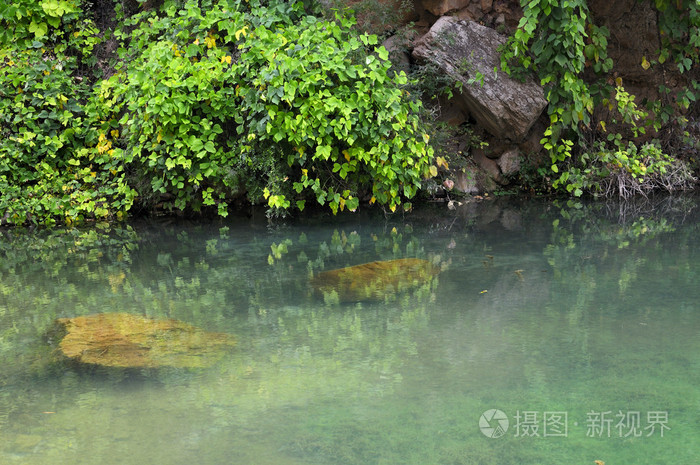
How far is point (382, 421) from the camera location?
2148mm

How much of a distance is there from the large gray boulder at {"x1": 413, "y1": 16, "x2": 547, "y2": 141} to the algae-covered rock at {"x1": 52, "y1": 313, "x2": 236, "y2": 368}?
449cm

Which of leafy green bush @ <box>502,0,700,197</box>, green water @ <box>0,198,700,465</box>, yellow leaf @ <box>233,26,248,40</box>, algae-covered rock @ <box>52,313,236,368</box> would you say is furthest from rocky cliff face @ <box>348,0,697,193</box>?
algae-covered rock @ <box>52,313,236,368</box>

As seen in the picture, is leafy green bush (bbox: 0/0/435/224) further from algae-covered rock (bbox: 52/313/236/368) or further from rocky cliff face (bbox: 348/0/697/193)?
algae-covered rock (bbox: 52/313/236/368)

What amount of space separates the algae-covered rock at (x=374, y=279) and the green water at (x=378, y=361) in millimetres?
108

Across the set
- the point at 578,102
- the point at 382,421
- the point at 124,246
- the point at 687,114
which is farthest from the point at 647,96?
the point at 382,421

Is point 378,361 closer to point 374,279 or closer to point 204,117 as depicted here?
point 374,279

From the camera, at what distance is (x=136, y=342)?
9.56ft

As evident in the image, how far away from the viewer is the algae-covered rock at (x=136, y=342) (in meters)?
2.71

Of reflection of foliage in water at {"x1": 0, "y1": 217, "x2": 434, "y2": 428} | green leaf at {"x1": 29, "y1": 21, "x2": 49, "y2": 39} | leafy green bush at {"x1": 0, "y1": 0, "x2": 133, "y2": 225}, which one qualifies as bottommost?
reflection of foliage in water at {"x1": 0, "y1": 217, "x2": 434, "y2": 428}

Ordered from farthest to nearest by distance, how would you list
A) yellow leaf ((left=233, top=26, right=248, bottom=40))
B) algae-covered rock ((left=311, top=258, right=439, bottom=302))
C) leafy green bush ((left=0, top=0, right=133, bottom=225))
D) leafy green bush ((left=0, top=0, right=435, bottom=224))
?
leafy green bush ((left=0, top=0, right=133, bottom=225))
yellow leaf ((left=233, top=26, right=248, bottom=40))
leafy green bush ((left=0, top=0, right=435, bottom=224))
algae-covered rock ((left=311, top=258, right=439, bottom=302))

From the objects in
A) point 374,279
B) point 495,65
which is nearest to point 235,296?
point 374,279

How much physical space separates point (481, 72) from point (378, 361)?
189 inches

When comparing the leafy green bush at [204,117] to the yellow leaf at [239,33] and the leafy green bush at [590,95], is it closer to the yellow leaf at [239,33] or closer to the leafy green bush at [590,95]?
the yellow leaf at [239,33]

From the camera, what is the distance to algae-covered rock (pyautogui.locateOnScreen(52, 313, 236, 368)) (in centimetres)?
271
